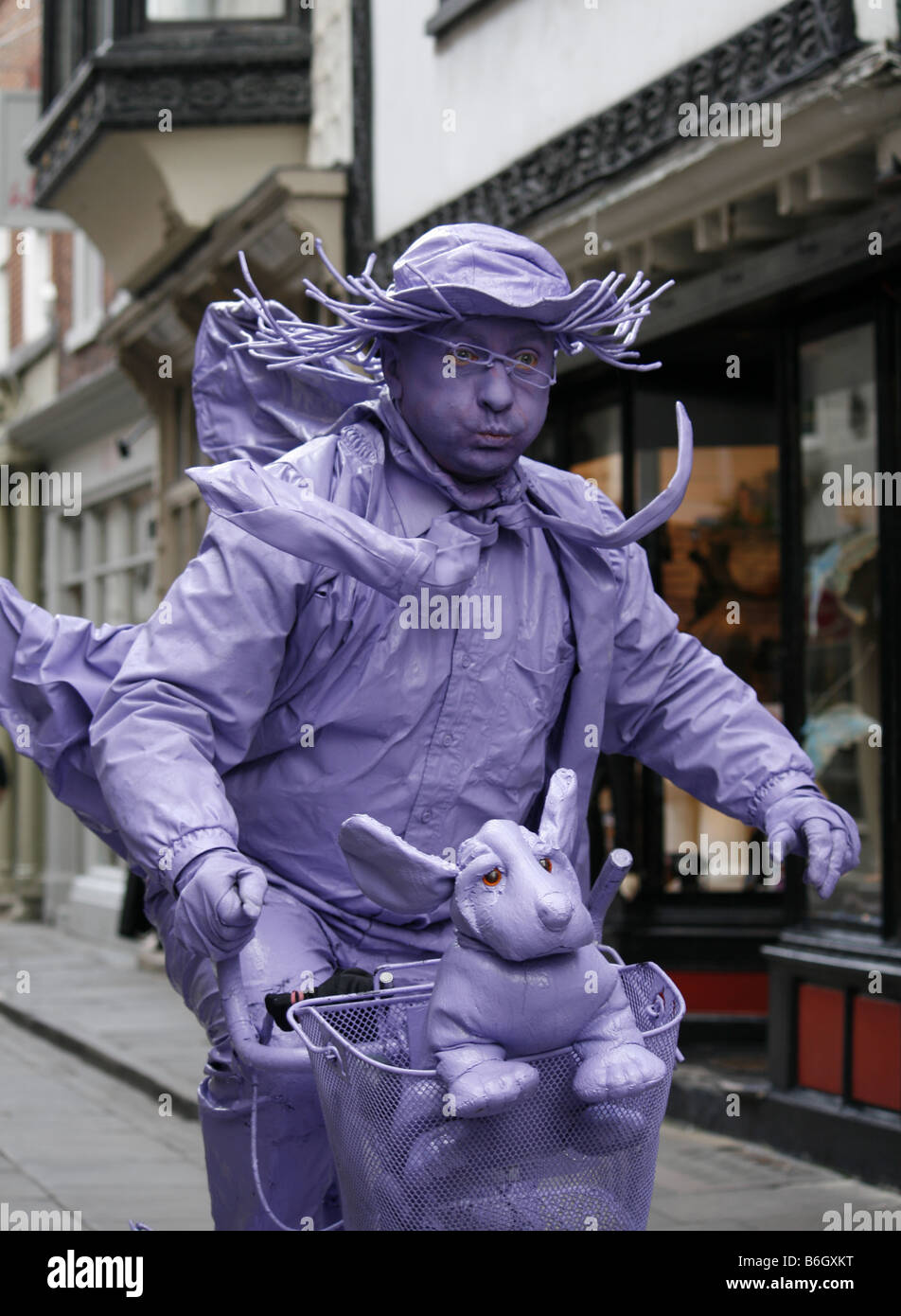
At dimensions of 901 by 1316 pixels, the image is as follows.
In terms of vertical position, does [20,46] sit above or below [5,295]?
above

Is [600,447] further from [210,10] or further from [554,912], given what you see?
[554,912]

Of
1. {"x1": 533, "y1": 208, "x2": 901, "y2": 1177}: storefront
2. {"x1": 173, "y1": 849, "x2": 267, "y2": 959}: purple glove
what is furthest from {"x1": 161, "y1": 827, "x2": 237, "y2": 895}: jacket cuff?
{"x1": 533, "y1": 208, "x2": 901, "y2": 1177}: storefront

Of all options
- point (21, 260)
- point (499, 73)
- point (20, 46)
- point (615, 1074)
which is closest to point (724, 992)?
point (499, 73)

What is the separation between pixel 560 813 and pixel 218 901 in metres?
0.49

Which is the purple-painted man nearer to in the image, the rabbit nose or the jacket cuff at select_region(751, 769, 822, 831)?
the jacket cuff at select_region(751, 769, 822, 831)

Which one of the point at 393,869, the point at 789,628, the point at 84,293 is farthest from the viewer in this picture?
the point at 84,293

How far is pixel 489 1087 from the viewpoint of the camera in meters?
2.28

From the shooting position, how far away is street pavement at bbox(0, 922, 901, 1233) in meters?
6.32

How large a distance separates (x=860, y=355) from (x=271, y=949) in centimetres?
483

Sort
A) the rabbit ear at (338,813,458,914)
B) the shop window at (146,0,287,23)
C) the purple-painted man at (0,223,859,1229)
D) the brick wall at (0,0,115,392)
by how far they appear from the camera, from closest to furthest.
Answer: the rabbit ear at (338,813,458,914), the purple-painted man at (0,223,859,1229), the shop window at (146,0,287,23), the brick wall at (0,0,115,392)

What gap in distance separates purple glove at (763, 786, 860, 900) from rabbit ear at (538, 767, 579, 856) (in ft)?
1.13

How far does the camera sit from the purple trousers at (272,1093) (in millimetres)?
2887

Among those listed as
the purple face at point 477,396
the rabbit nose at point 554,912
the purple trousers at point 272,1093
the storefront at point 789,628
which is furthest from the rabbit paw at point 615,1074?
the storefront at point 789,628

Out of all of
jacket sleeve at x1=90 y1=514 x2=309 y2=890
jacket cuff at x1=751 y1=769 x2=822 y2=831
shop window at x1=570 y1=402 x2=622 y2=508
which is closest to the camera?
jacket sleeve at x1=90 y1=514 x2=309 y2=890
